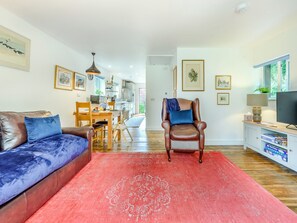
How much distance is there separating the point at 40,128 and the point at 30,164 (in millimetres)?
755

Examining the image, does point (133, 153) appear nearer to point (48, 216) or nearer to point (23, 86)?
point (48, 216)

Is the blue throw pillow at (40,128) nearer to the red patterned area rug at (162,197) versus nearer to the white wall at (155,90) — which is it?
the red patterned area rug at (162,197)

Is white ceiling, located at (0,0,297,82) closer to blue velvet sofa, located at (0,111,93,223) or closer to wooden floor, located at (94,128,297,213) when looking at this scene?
blue velvet sofa, located at (0,111,93,223)

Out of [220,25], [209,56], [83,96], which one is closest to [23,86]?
[83,96]

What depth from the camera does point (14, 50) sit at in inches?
95.3

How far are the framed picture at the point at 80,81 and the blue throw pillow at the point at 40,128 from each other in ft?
7.45

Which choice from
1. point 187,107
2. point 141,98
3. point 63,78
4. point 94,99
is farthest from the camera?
point 141,98

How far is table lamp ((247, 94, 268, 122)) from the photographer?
9.91 ft

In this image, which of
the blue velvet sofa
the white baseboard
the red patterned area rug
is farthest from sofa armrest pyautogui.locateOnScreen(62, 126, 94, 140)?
the white baseboard

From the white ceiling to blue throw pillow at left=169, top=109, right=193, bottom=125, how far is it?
1565mm

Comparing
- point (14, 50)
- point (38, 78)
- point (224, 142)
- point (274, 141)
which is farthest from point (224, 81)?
point (14, 50)

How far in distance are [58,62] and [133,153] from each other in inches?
105

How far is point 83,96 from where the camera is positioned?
4.74 meters

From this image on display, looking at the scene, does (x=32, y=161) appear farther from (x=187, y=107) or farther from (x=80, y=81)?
(x=80, y=81)
